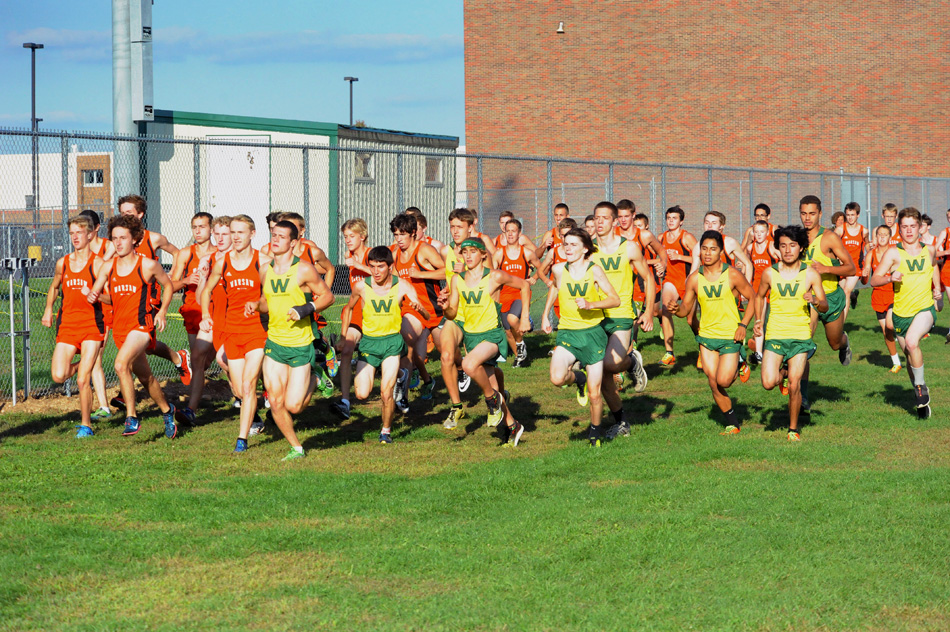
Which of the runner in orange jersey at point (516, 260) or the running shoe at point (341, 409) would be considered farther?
the runner in orange jersey at point (516, 260)

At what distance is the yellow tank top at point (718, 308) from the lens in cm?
1001

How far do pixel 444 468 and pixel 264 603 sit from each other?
3.46 m

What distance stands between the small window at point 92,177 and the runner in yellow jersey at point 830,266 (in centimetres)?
1969

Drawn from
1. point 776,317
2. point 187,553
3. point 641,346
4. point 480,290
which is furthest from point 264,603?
point 641,346

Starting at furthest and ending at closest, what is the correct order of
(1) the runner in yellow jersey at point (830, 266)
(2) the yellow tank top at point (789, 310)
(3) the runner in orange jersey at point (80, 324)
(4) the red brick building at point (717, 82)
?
(4) the red brick building at point (717, 82), (1) the runner in yellow jersey at point (830, 266), (3) the runner in orange jersey at point (80, 324), (2) the yellow tank top at point (789, 310)

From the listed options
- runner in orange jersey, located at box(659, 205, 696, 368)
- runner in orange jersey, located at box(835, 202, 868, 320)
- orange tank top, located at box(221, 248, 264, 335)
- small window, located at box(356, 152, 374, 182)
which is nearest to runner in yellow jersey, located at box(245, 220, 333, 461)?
orange tank top, located at box(221, 248, 264, 335)

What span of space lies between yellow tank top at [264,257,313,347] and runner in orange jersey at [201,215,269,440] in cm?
19

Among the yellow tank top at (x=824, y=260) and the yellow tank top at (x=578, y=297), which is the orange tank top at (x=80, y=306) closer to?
the yellow tank top at (x=578, y=297)

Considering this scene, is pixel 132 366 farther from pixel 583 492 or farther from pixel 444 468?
pixel 583 492

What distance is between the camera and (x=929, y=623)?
16.8ft

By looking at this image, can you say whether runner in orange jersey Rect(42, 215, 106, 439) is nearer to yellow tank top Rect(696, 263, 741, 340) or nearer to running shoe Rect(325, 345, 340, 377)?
running shoe Rect(325, 345, 340, 377)

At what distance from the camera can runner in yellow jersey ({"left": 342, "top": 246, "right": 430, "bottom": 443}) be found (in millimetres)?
9766

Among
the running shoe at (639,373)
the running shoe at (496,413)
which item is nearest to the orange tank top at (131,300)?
the running shoe at (496,413)

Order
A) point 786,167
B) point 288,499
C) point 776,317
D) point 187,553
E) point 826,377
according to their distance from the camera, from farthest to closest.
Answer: point 786,167 < point 826,377 < point 776,317 < point 288,499 < point 187,553
